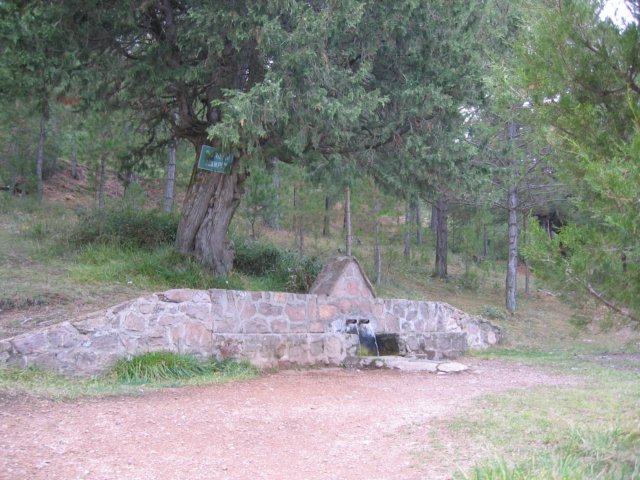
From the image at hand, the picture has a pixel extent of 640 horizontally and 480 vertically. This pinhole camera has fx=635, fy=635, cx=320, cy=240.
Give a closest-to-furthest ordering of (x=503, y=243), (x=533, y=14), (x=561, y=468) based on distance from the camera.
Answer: (x=561, y=468) < (x=533, y=14) < (x=503, y=243)

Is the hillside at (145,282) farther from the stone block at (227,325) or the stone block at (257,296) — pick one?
the stone block at (257,296)

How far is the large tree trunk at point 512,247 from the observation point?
17.3m

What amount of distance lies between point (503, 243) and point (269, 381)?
20.8 meters

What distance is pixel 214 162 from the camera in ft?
34.3

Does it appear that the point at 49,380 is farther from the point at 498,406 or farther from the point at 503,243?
the point at 503,243

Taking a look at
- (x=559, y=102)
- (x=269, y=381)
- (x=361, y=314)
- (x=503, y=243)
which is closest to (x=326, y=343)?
(x=361, y=314)

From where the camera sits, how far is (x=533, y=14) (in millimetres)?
4562

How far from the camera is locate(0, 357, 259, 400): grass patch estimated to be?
577cm

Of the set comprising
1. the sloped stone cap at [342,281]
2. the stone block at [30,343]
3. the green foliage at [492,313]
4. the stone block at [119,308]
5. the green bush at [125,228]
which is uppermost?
the green bush at [125,228]

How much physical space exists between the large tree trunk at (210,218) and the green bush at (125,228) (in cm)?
128

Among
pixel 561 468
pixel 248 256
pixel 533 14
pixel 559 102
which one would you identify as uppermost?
pixel 533 14

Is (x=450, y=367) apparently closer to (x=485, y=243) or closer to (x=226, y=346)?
(x=226, y=346)

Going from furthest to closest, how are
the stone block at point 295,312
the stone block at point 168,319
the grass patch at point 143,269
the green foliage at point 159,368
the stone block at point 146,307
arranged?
the grass patch at point 143,269, the stone block at point 295,312, the stone block at point 168,319, the stone block at point 146,307, the green foliage at point 159,368

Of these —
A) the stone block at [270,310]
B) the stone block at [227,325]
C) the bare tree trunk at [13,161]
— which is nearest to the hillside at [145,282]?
the bare tree trunk at [13,161]
